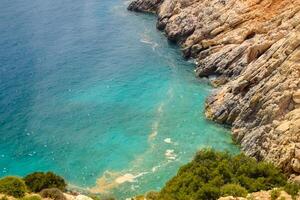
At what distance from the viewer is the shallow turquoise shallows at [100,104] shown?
206 feet

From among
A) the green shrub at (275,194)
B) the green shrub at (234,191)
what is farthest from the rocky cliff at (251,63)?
the green shrub at (234,191)

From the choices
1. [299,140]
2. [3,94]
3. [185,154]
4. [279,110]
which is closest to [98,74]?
[3,94]

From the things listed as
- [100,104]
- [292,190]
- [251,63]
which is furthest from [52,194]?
[251,63]

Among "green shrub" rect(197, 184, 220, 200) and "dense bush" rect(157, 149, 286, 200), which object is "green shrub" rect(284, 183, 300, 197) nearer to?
"dense bush" rect(157, 149, 286, 200)

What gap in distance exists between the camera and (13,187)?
42125 mm

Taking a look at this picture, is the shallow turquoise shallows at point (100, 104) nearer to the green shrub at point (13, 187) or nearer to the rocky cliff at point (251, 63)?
the rocky cliff at point (251, 63)

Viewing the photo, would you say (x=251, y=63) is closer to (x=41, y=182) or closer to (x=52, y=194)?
(x=41, y=182)

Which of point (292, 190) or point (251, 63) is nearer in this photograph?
point (292, 190)

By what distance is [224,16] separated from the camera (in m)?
90.6

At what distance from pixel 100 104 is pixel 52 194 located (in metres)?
36.9

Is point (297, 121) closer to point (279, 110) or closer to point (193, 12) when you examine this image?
point (279, 110)

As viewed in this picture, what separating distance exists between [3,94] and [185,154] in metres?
36.3

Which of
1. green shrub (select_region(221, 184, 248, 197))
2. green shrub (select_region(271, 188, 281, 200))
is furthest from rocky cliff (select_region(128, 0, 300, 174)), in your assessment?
green shrub (select_region(221, 184, 248, 197))

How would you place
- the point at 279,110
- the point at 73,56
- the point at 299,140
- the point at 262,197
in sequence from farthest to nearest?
the point at 73,56
the point at 279,110
the point at 299,140
the point at 262,197
